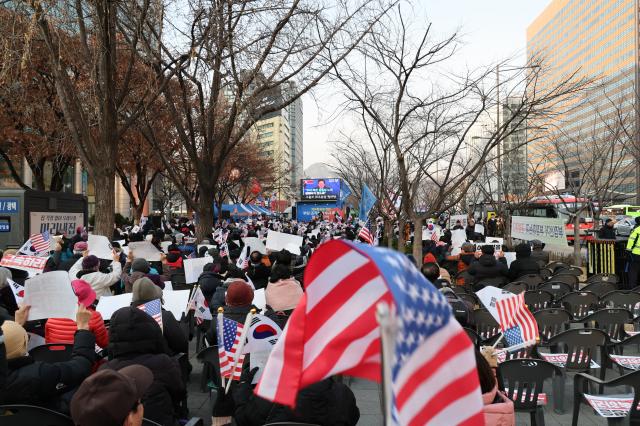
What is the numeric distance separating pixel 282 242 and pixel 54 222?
698cm

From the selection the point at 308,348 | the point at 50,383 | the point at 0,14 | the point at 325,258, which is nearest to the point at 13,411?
the point at 50,383

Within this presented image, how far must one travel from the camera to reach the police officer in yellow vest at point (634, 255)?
11322 mm

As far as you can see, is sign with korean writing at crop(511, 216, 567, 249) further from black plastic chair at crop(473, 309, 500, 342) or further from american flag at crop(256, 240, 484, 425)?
american flag at crop(256, 240, 484, 425)

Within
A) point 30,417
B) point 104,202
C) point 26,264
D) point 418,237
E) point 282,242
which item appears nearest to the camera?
point 30,417

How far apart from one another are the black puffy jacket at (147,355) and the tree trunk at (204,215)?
527 inches

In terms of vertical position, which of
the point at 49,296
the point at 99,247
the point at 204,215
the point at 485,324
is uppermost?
the point at 204,215

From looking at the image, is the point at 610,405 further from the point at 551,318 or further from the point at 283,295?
the point at 283,295

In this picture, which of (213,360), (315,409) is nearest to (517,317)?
(315,409)

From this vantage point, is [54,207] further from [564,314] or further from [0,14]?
[564,314]

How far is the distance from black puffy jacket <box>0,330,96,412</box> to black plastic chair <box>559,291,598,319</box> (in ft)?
20.1

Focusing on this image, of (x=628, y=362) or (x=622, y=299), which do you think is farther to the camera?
(x=622, y=299)

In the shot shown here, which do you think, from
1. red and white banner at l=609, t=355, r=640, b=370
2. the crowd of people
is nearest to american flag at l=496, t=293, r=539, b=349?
red and white banner at l=609, t=355, r=640, b=370

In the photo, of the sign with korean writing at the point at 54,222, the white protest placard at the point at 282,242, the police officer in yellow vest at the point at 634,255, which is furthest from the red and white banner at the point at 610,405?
the sign with korean writing at the point at 54,222

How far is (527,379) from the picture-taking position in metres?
4.37
